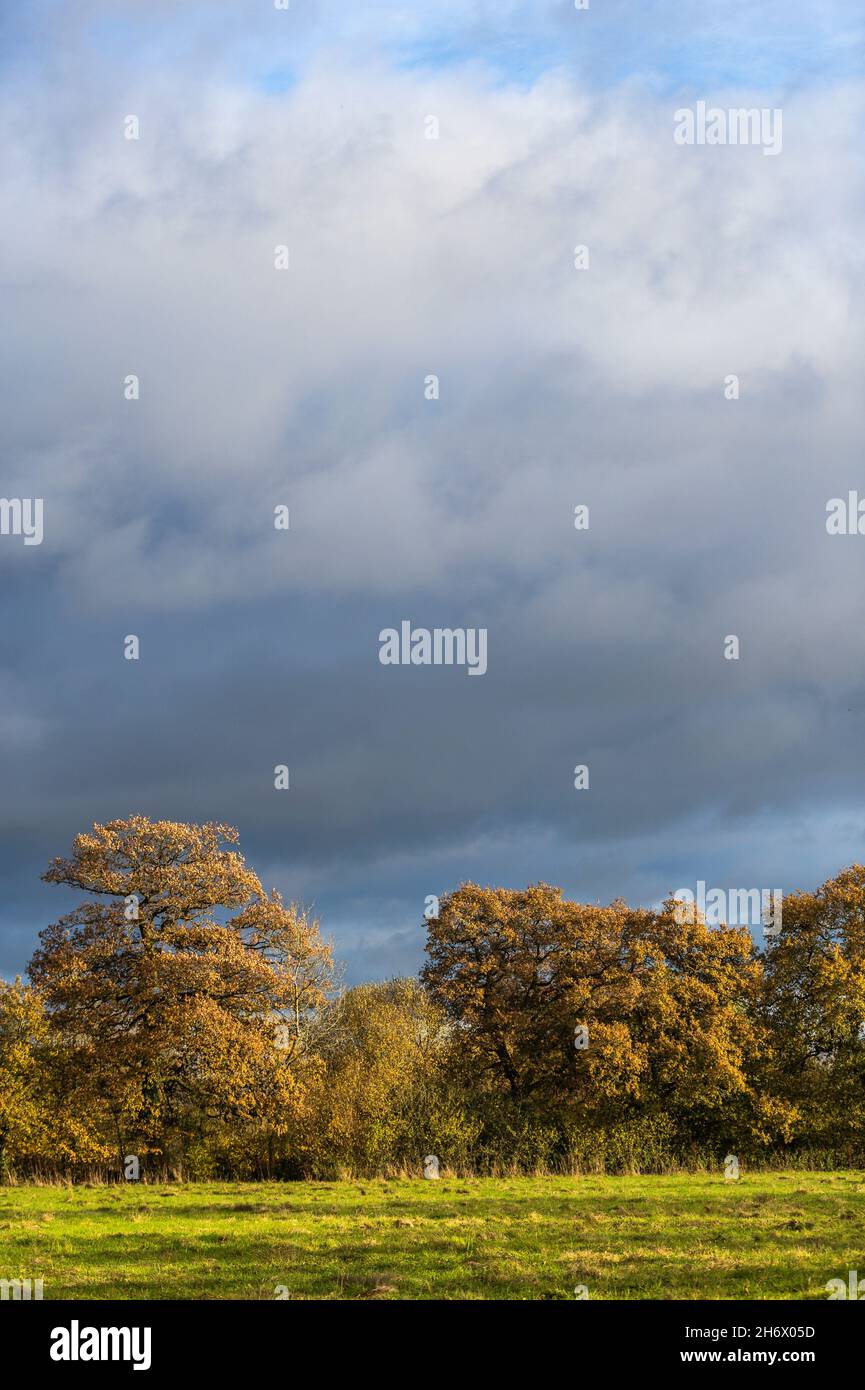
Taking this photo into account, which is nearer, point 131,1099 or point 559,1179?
point 559,1179

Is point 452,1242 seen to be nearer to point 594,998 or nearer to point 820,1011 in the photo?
point 594,998

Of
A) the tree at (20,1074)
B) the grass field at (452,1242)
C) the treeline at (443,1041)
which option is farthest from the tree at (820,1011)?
the tree at (20,1074)

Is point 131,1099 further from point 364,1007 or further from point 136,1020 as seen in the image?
point 364,1007

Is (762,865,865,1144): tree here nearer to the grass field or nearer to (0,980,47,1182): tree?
the grass field

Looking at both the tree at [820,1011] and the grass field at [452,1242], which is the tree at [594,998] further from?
the grass field at [452,1242]

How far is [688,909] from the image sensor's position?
164 feet

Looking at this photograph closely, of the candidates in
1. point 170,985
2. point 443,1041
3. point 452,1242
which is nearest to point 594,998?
point 443,1041

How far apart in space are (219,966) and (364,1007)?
1143 inches

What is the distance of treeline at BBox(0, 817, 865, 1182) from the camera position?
43.6 meters

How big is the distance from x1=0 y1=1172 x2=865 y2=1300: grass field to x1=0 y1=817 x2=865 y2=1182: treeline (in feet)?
29.4

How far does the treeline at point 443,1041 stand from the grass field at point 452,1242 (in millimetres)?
8964

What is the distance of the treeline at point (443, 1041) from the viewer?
4362cm
